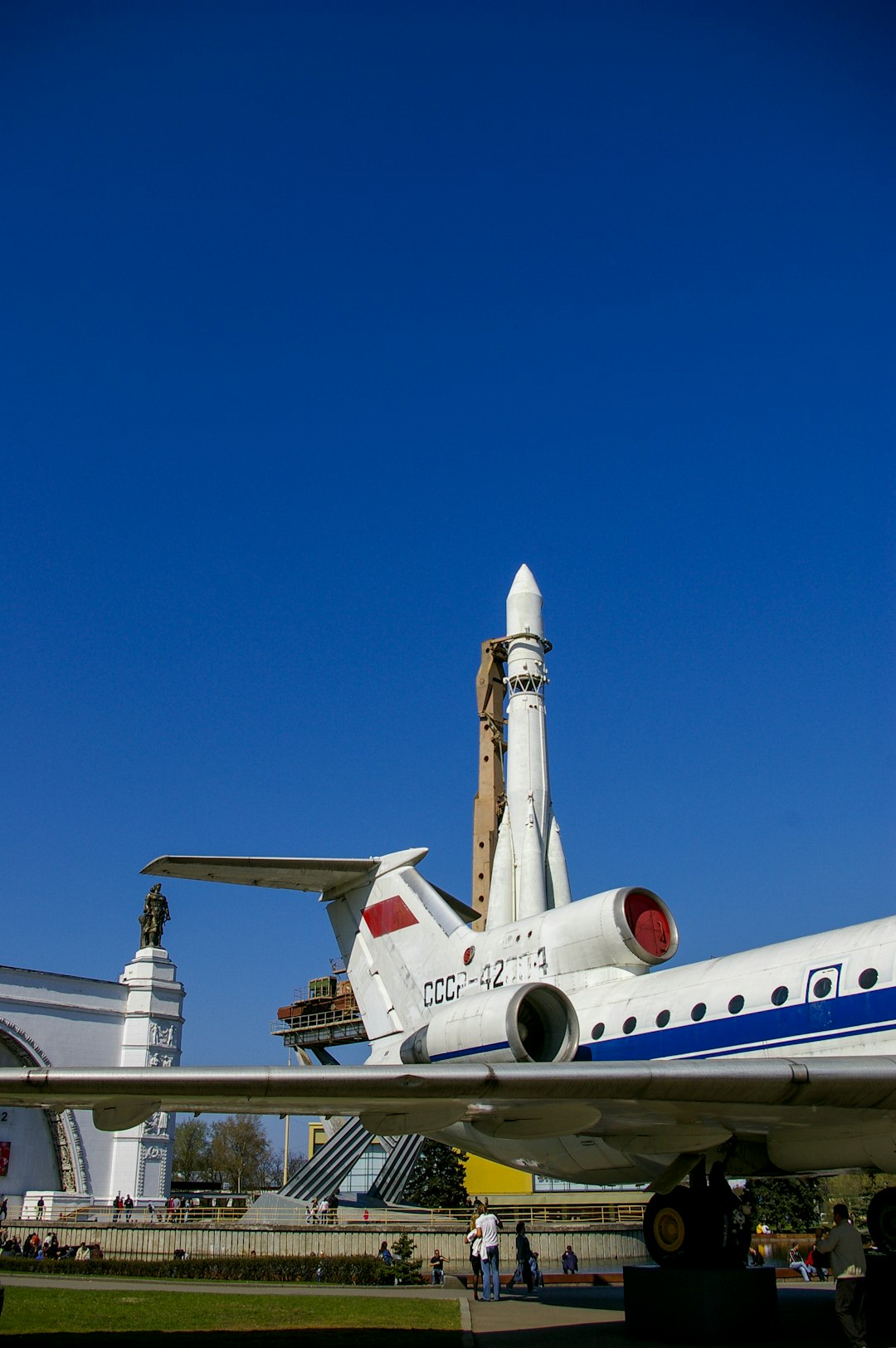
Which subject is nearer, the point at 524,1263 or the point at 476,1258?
the point at 476,1258

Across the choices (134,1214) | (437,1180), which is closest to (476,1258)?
(134,1214)

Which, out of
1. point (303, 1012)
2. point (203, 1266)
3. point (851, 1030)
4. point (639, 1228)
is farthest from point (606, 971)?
point (303, 1012)

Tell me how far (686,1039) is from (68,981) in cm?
3743

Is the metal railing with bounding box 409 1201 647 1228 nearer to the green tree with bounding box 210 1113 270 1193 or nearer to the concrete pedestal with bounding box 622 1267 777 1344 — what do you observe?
the concrete pedestal with bounding box 622 1267 777 1344

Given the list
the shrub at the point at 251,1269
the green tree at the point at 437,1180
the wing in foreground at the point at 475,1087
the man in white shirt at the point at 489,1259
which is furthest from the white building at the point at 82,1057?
the wing in foreground at the point at 475,1087

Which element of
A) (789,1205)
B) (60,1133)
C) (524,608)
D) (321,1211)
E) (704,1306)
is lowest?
(789,1205)

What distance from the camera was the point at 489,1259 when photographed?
17562mm

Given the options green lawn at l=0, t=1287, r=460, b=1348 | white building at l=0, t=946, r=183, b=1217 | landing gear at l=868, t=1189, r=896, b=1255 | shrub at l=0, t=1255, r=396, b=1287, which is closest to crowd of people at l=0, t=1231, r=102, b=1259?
shrub at l=0, t=1255, r=396, b=1287

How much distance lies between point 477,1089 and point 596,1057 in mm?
5429

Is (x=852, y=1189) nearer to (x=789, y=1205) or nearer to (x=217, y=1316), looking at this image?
(x=789, y=1205)

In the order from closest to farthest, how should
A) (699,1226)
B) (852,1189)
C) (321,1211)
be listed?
1. (699,1226)
2. (321,1211)
3. (852,1189)

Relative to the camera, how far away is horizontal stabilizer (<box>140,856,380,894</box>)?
1783cm

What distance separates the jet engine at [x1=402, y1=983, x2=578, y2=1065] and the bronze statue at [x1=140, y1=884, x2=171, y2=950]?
3568 centimetres

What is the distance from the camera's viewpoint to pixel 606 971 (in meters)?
16.7
